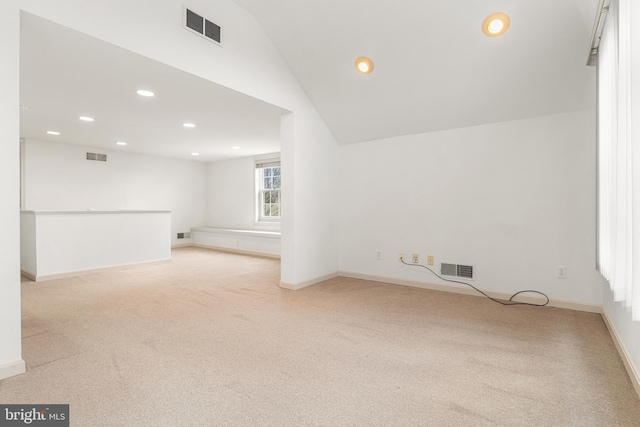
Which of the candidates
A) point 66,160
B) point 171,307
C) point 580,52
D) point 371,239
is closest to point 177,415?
point 171,307

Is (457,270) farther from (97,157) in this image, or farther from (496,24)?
(97,157)

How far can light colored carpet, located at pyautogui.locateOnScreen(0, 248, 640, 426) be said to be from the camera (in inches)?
59.9

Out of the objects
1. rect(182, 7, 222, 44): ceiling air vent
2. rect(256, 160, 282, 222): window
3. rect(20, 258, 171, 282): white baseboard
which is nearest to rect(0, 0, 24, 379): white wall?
rect(182, 7, 222, 44): ceiling air vent

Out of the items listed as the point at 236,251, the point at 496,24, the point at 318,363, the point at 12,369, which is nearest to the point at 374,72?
the point at 496,24

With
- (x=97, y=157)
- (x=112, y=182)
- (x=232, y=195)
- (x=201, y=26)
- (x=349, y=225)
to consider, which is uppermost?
(x=201, y=26)

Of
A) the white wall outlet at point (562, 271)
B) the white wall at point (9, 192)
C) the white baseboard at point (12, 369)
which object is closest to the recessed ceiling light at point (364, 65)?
the white wall at point (9, 192)

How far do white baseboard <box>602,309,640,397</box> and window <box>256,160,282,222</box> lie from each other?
5.49m

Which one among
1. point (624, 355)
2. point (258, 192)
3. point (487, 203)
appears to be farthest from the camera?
point (258, 192)

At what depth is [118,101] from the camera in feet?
11.6

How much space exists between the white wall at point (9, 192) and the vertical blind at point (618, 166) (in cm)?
307

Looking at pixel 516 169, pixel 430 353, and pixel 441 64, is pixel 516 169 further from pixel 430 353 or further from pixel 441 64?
pixel 430 353

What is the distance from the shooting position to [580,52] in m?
2.56

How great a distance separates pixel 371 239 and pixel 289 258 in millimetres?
1163

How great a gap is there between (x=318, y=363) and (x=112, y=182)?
6.50 m
